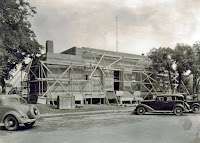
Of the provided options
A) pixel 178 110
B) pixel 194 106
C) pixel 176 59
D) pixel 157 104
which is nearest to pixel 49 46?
pixel 157 104

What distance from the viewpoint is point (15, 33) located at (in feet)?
61.2

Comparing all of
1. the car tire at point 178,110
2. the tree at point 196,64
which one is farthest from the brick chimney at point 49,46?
the tree at point 196,64

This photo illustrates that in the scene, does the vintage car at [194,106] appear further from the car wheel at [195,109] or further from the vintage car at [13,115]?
the vintage car at [13,115]

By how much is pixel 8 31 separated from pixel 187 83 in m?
34.0

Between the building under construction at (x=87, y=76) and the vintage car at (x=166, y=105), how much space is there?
8.98m

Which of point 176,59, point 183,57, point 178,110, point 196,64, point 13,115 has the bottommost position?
point 178,110

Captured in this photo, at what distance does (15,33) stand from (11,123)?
39.6 ft

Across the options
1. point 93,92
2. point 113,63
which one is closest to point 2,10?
point 93,92

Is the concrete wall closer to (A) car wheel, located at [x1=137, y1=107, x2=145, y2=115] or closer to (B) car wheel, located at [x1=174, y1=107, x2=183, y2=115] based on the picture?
(A) car wheel, located at [x1=137, y1=107, x2=145, y2=115]

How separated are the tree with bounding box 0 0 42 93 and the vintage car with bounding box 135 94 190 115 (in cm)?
1275

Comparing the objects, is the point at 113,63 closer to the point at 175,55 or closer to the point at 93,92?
the point at 93,92

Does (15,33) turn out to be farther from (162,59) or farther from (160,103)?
(162,59)

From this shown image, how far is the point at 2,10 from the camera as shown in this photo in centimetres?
1645

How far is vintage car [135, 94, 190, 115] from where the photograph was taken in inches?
591
